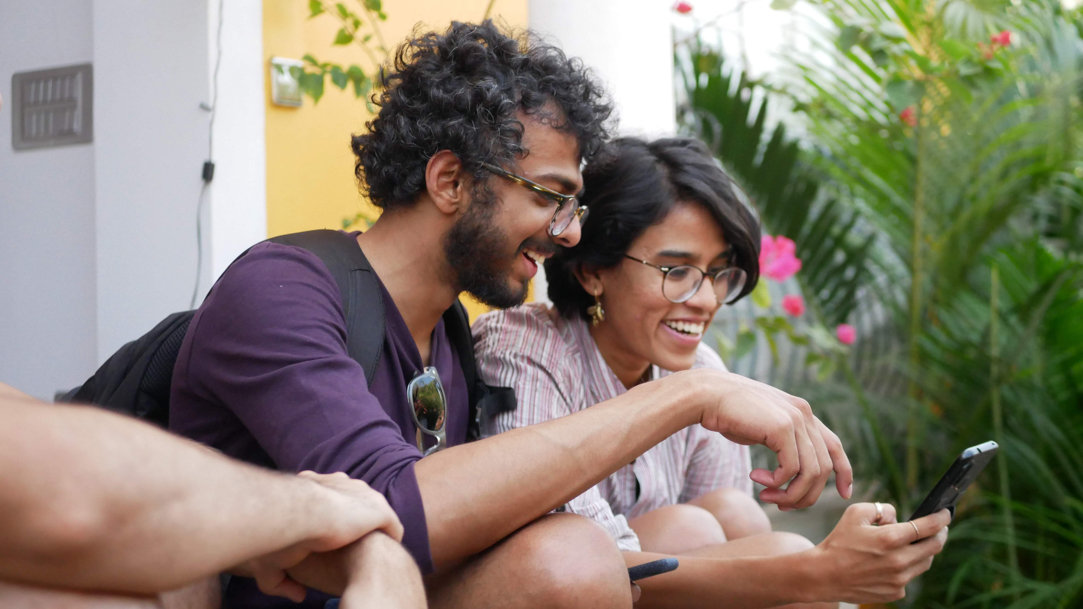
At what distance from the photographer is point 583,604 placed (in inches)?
67.1

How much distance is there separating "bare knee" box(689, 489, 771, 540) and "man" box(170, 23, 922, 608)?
0.46 meters

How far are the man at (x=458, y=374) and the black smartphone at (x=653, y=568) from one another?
0.36ft

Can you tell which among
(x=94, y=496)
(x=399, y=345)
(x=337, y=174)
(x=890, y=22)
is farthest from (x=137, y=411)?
(x=890, y=22)

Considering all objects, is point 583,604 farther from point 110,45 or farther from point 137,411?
point 110,45

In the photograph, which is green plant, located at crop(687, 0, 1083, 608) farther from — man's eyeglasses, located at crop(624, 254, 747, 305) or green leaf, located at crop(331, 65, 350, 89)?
green leaf, located at crop(331, 65, 350, 89)

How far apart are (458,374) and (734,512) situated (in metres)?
0.79

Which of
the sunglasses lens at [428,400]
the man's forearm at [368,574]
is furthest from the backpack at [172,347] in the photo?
the man's forearm at [368,574]

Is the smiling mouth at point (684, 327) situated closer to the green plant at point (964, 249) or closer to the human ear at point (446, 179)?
the human ear at point (446, 179)

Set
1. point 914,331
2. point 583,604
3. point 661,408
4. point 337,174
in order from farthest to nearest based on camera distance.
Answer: point 914,331
point 337,174
point 661,408
point 583,604

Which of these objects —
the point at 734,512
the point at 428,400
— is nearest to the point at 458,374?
the point at 428,400

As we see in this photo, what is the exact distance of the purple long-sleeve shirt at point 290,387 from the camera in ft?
5.21

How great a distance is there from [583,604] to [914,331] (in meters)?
3.00

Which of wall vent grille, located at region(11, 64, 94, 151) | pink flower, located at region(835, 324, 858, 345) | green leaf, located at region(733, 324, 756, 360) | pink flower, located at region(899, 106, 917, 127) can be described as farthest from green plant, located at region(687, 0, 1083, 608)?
wall vent grille, located at region(11, 64, 94, 151)

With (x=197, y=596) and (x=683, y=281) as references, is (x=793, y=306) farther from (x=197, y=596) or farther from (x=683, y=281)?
(x=197, y=596)
